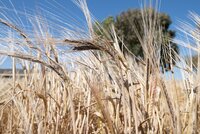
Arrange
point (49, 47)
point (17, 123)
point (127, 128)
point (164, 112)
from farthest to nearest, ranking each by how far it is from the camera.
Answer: point (17, 123) < point (49, 47) < point (164, 112) < point (127, 128)

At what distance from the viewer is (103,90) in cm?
128

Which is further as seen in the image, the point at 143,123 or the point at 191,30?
the point at 191,30

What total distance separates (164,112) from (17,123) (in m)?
0.57

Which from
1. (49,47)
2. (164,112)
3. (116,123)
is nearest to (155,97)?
(164,112)

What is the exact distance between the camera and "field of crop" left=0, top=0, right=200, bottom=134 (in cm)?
104

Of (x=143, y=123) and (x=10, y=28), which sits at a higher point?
(x=10, y=28)

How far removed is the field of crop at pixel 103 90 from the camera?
3.40 ft

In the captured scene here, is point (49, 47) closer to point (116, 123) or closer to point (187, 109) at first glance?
point (116, 123)

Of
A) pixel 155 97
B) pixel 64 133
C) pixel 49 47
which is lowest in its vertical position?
pixel 64 133

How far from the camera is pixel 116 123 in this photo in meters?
1.16

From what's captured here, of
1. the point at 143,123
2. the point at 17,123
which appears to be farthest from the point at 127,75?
the point at 17,123

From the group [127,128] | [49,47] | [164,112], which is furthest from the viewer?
[49,47]

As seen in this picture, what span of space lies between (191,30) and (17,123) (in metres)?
0.71

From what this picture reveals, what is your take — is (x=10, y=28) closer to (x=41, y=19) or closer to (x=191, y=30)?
Result: (x=41, y=19)
